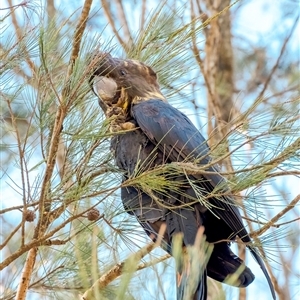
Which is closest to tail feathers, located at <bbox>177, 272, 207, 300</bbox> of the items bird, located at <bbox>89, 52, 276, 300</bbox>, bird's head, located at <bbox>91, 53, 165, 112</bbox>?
bird, located at <bbox>89, 52, 276, 300</bbox>

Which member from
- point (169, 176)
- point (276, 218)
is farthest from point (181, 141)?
point (276, 218)

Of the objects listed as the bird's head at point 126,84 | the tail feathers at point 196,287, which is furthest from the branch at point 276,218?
the bird's head at point 126,84

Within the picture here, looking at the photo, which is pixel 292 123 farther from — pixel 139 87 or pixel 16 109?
pixel 16 109

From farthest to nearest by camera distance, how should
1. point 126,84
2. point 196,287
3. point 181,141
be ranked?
1. point 126,84
2. point 181,141
3. point 196,287

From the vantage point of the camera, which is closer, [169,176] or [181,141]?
[169,176]

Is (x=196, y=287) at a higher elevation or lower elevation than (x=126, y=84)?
lower

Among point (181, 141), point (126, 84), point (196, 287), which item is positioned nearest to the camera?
point (196, 287)

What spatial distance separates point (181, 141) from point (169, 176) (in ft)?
0.66

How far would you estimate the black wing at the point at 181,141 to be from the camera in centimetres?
169

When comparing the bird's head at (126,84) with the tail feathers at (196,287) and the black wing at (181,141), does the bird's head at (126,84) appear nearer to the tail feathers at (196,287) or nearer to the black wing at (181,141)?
the black wing at (181,141)

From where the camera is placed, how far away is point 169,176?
5.35ft

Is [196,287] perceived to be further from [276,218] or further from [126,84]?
[126,84]

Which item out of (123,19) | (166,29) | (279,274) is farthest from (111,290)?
(123,19)

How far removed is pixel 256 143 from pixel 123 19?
2.21m
